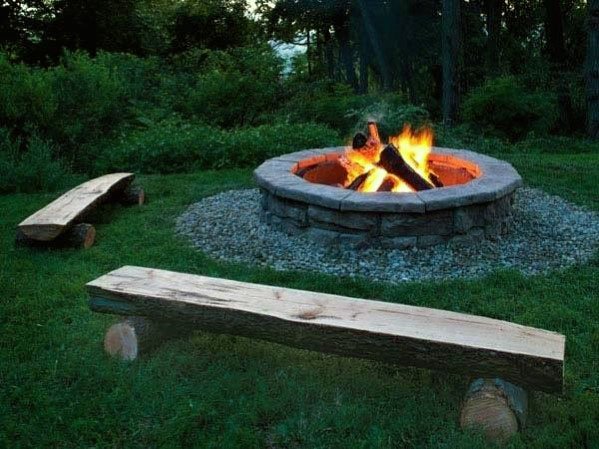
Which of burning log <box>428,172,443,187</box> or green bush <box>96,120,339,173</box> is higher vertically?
green bush <box>96,120,339,173</box>

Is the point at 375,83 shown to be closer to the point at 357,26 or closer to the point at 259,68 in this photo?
the point at 357,26

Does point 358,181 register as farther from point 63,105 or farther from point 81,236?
point 63,105

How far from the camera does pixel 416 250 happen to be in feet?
16.5

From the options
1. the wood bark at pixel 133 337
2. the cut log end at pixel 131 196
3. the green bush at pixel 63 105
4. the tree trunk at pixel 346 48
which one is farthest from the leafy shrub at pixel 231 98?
the wood bark at pixel 133 337

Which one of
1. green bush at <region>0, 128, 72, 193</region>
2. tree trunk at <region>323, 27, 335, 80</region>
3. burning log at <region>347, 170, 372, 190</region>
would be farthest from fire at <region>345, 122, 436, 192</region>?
tree trunk at <region>323, 27, 335, 80</region>

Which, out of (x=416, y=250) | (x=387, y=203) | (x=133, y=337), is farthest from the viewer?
(x=416, y=250)

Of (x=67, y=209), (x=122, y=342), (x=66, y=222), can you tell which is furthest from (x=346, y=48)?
(x=122, y=342)

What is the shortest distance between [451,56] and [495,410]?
979 centimetres

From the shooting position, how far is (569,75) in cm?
1208

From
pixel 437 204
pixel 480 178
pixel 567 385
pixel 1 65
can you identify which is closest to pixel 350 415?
pixel 567 385

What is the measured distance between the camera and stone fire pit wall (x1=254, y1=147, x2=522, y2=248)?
4910 mm

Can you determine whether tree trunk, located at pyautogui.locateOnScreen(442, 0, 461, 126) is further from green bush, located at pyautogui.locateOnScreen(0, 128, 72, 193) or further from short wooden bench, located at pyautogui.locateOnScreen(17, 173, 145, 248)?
short wooden bench, located at pyautogui.locateOnScreen(17, 173, 145, 248)

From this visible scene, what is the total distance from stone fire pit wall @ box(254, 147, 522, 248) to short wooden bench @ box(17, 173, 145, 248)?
1675mm

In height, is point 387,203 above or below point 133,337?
above
